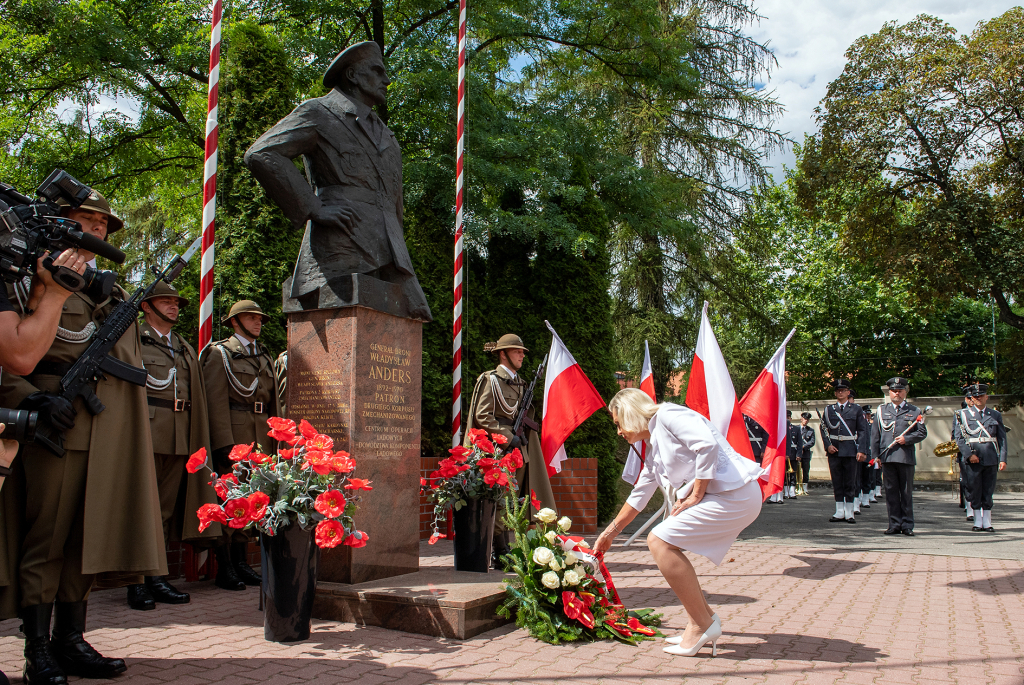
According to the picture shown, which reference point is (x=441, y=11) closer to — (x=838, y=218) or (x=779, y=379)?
(x=779, y=379)

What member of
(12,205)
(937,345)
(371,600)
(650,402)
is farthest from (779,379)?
(937,345)

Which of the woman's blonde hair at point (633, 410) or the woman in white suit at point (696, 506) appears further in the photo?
the woman's blonde hair at point (633, 410)

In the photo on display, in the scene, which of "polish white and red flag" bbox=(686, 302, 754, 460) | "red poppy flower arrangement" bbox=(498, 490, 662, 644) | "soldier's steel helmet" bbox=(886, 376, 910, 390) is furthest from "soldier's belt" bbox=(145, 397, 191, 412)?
"soldier's steel helmet" bbox=(886, 376, 910, 390)

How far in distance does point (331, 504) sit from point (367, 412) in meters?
1.17

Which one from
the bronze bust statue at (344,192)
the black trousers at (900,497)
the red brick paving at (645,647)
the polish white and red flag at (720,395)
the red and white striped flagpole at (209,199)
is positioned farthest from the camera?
the black trousers at (900,497)

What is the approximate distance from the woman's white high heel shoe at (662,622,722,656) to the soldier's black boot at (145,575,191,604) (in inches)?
131

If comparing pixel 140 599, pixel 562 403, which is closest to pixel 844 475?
pixel 562 403

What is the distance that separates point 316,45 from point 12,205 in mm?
9516

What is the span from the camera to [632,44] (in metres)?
13.0

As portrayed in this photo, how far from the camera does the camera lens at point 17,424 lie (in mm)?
2785

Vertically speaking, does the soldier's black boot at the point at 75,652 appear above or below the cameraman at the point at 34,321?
below

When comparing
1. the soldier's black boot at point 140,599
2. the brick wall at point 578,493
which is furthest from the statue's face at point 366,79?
the brick wall at point 578,493

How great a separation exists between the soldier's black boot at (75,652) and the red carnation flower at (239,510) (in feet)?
2.54

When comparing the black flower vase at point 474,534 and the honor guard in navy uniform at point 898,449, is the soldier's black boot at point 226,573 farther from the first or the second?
the honor guard in navy uniform at point 898,449
